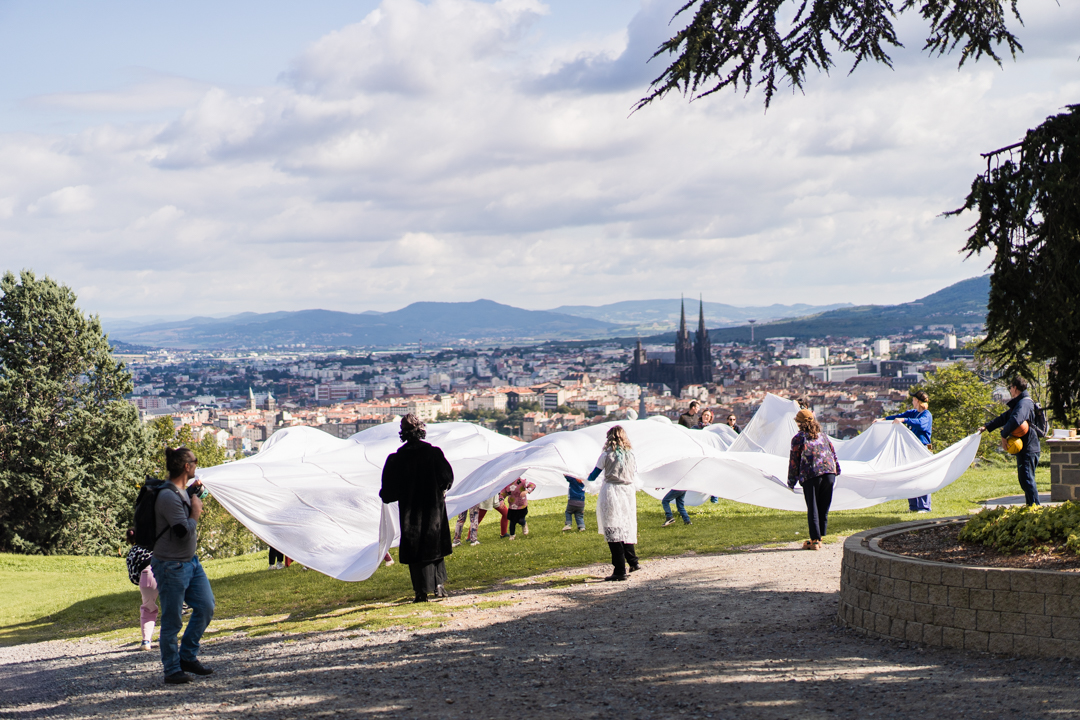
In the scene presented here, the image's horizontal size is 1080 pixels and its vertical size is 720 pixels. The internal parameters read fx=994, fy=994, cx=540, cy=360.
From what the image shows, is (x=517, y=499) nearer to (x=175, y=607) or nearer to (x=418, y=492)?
(x=418, y=492)

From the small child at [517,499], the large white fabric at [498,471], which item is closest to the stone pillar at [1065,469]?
the large white fabric at [498,471]

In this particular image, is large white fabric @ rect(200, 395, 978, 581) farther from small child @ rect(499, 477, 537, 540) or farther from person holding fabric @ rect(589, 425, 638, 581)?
person holding fabric @ rect(589, 425, 638, 581)

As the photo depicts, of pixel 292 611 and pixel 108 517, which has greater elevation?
pixel 292 611

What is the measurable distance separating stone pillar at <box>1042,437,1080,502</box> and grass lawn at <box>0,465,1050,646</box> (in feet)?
6.19

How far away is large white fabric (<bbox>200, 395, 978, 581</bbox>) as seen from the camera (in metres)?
12.4

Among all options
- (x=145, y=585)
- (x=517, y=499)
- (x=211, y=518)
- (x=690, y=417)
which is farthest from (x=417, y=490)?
(x=211, y=518)

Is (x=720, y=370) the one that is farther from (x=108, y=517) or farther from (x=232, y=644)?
(x=232, y=644)

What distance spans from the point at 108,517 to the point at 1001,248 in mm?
32520

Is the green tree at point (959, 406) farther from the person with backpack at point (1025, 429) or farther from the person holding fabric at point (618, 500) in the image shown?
the person holding fabric at point (618, 500)

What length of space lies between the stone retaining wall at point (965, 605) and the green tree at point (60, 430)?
1220 inches

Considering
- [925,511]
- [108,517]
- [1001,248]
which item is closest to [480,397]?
[108,517]

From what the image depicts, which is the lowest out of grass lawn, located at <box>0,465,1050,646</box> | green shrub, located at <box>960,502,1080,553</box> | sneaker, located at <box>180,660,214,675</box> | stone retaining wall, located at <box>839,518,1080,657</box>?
grass lawn, located at <box>0,465,1050,646</box>

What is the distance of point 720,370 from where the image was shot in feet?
497

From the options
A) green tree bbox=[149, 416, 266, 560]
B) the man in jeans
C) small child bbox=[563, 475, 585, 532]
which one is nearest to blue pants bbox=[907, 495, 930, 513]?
small child bbox=[563, 475, 585, 532]
